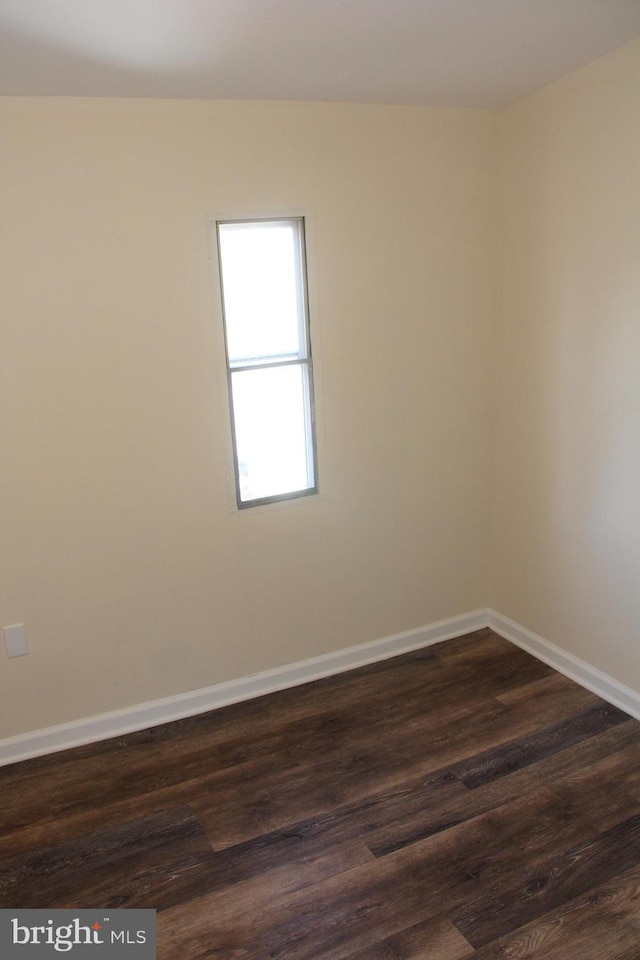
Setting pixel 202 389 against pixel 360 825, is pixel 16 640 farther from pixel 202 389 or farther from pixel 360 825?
pixel 360 825

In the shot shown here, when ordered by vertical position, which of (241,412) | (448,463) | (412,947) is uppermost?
(241,412)

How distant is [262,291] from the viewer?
2.94 metres

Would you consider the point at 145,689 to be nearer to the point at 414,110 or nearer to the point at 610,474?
the point at 610,474

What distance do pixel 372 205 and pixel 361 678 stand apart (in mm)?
2053

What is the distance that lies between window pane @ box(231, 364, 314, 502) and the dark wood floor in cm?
95

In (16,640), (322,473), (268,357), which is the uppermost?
(268,357)

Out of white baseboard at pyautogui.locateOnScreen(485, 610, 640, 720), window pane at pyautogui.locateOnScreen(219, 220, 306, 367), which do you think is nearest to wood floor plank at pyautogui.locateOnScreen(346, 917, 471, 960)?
white baseboard at pyautogui.locateOnScreen(485, 610, 640, 720)

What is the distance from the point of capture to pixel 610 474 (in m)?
2.90

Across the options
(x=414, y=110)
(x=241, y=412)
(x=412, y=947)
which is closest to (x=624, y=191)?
(x=414, y=110)

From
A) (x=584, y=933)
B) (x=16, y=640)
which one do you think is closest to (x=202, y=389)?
(x=16, y=640)

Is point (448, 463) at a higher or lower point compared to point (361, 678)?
higher

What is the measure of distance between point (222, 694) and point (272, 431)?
3.77 feet

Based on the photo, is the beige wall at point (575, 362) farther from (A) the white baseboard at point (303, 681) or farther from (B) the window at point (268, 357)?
(B) the window at point (268, 357)

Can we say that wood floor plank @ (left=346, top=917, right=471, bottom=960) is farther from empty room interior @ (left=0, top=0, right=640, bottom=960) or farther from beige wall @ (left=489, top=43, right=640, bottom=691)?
beige wall @ (left=489, top=43, right=640, bottom=691)
